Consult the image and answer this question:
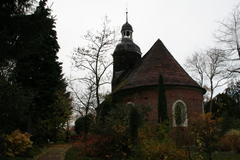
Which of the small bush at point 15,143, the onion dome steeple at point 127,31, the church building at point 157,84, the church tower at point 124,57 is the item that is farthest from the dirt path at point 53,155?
the onion dome steeple at point 127,31

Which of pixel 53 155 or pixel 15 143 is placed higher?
pixel 15 143

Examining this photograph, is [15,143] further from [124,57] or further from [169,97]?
[124,57]

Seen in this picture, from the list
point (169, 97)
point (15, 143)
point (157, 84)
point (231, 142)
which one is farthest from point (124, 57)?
point (15, 143)

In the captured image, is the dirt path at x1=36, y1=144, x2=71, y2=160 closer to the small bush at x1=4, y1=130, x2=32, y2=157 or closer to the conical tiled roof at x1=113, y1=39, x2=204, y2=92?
the small bush at x1=4, y1=130, x2=32, y2=157

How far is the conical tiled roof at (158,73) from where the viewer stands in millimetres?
23250

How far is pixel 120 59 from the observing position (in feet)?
103

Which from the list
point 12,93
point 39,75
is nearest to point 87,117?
point 39,75

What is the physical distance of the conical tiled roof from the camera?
23.2m

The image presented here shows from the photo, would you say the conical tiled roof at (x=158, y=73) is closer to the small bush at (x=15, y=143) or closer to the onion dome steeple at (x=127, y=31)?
the onion dome steeple at (x=127, y=31)

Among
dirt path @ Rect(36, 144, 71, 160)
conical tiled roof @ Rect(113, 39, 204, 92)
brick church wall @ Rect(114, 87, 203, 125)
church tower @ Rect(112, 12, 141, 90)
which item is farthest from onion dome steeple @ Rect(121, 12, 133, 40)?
dirt path @ Rect(36, 144, 71, 160)

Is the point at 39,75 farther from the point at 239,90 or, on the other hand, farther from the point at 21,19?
the point at 239,90

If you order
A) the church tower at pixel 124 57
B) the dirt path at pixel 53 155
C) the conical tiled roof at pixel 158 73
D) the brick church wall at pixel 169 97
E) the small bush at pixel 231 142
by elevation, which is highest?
the church tower at pixel 124 57

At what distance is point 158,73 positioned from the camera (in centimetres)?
2372

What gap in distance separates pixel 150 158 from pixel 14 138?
6623 mm
